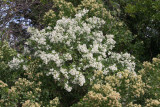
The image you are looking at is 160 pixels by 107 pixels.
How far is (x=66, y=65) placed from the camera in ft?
15.8

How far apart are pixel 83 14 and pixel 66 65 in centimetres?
172

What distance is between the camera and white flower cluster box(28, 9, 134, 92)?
14.8ft

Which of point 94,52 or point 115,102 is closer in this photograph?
point 115,102

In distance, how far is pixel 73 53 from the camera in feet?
15.8

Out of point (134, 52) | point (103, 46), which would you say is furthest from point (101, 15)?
point (134, 52)

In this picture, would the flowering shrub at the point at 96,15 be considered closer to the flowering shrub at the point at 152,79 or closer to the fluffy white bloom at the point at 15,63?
the fluffy white bloom at the point at 15,63

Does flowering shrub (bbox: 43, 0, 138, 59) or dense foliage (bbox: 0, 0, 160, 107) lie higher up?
flowering shrub (bbox: 43, 0, 138, 59)

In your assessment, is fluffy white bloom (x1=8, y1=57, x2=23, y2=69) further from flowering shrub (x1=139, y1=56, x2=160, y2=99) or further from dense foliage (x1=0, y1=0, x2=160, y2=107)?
flowering shrub (x1=139, y1=56, x2=160, y2=99)

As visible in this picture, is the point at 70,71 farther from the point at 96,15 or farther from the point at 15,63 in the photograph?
the point at 96,15

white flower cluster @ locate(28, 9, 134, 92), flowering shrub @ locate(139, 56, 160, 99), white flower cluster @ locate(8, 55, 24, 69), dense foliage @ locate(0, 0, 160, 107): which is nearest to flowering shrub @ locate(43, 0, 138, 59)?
dense foliage @ locate(0, 0, 160, 107)

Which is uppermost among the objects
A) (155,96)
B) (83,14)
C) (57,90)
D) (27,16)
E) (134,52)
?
(27,16)

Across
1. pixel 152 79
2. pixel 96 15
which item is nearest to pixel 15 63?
pixel 96 15

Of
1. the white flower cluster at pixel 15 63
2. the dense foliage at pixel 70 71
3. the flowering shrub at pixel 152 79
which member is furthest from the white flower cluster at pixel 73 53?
the flowering shrub at pixel 152 79

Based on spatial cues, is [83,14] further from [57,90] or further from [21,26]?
[21,26]
